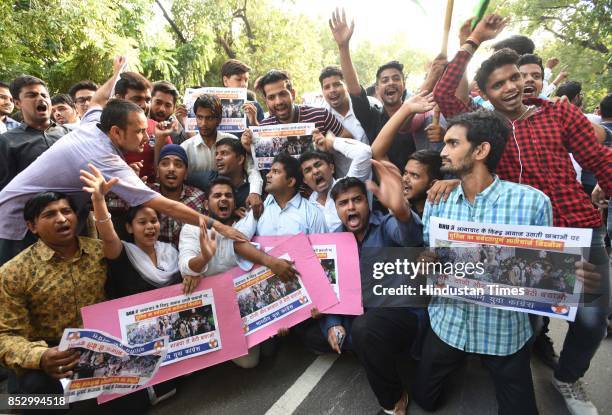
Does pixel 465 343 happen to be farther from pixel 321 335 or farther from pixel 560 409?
pixel 321 335

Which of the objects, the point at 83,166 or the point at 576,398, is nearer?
the point at 576,398

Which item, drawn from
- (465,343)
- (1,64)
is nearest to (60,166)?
(465,343)

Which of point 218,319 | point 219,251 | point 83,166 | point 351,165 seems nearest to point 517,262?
point 351,165

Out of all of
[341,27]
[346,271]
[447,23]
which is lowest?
[346,271]

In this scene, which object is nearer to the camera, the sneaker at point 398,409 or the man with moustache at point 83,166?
the sneaker at point 398,409

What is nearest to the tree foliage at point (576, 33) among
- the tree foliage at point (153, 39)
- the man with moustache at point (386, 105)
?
the tree foliage at point (153, 39)

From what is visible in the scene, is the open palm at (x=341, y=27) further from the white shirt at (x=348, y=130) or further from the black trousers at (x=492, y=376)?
the black trousers at (x=492, y=376)

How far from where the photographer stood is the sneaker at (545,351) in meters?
2.92

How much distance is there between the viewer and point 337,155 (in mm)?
3498

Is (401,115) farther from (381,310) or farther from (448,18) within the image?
(381,310)

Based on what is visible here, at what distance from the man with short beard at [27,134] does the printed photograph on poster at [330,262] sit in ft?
9.07

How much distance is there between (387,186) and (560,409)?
1.90 metres

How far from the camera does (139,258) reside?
9.02 feet

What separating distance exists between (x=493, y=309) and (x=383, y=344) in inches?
28.7
